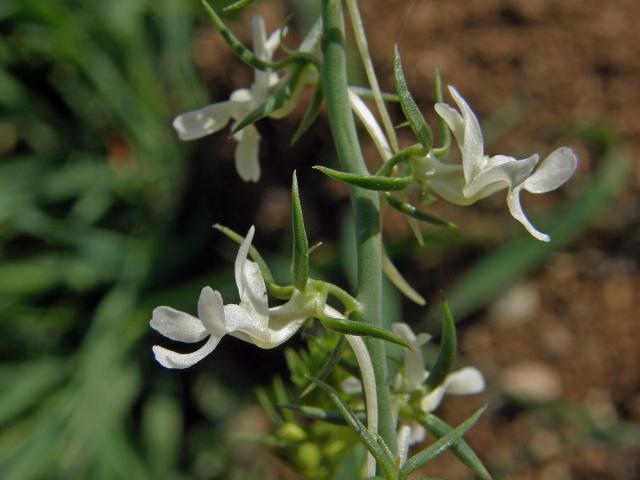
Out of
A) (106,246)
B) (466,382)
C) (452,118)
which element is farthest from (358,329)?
(106,246)

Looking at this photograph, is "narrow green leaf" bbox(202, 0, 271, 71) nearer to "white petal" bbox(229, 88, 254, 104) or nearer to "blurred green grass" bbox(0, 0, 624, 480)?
"white petal" bbox(229, 88, 254, 104)

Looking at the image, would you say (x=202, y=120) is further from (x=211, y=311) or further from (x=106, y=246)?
(x=106, y=246)

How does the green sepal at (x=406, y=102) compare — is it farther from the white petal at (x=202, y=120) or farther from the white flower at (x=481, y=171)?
the white petal at (x=202, y=120)

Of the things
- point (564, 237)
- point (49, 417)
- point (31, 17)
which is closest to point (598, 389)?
point (564, 237)

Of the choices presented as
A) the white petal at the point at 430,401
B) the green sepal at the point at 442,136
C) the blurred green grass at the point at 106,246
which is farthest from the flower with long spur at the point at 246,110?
the blurred green grass at the point at 106,246

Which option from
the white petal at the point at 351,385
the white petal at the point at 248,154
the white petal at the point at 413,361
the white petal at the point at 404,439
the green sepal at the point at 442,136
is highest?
the green sepal at the point at 442,136

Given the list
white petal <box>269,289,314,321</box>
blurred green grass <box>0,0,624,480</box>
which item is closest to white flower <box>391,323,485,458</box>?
white petal <box>269,289,314,321</box>

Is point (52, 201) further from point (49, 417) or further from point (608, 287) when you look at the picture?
point (608, 287)
